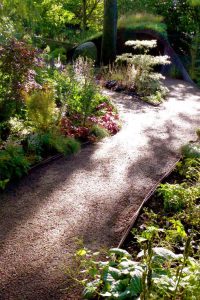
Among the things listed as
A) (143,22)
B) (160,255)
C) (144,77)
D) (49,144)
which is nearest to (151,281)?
(160,255)

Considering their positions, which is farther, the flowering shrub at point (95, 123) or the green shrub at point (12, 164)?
the flowering shrub at point (95, 123)

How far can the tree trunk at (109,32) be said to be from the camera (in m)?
12.3

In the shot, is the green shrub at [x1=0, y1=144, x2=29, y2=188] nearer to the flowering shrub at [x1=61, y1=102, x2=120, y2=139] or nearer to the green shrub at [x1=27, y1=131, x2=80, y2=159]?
the green shrub at [x1=27, y1=131, x2=80, y2=159]

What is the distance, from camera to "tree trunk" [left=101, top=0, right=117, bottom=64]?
12.3m

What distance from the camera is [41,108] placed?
577 cm

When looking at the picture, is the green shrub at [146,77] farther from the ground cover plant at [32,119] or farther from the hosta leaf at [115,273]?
the hosta leaf at [115,273]

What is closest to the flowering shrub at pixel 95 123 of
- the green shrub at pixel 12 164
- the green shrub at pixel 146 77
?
the green shrub at pixel 12 164

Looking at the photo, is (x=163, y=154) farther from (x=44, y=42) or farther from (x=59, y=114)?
(x=44, y=42)

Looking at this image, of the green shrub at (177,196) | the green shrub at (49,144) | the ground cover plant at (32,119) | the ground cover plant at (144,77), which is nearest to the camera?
the green shrub at (177,196)

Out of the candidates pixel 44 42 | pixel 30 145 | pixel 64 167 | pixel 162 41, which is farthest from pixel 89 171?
pixel 44 42

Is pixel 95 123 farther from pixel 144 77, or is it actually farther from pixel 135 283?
pixel 135 283

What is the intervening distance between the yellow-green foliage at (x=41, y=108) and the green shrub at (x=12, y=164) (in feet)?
2.95

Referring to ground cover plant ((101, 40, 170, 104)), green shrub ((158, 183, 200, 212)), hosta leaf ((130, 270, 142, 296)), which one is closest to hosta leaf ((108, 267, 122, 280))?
hosta leaf ((130, 270, 142, 296))

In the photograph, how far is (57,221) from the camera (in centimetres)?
402
